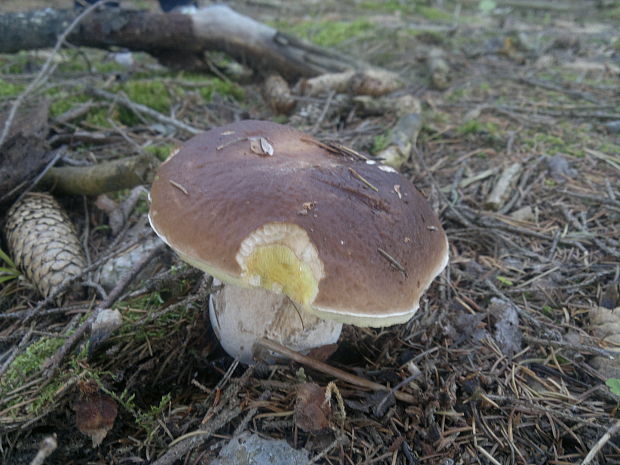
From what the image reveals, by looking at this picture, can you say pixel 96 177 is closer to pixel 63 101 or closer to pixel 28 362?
pixel 28 362

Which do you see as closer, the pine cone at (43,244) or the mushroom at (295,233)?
the mushroom at (295,233)

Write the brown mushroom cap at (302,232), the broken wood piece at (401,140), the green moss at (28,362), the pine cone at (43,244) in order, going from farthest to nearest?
1. the broken wood piece at (401,140)
2. the pine cone at (43,244)
3. the green moss at (28,362)
4. the brown mushroom cap at (302,232)

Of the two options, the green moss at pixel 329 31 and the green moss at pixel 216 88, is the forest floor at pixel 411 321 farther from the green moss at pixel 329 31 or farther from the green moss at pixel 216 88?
the green moss at pixel 329 31

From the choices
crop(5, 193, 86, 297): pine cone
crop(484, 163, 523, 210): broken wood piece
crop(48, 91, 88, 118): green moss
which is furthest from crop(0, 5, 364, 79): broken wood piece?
crop(5, 193, 86, 297): pine cone

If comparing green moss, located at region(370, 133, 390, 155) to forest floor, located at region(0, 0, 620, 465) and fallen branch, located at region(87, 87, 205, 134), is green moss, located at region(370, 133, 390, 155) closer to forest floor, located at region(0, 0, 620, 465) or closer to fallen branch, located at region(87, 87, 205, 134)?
forest floor, located at region(0, 0, 620, 465)

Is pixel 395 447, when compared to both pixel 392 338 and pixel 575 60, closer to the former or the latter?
pixel 392 338

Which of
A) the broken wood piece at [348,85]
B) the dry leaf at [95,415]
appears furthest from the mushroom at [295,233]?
the broken wood piece at [348,85]

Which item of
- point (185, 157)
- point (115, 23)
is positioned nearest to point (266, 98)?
point (115, 23)

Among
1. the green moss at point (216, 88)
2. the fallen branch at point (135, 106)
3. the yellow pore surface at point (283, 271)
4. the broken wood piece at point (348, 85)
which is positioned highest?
the yellow pore surface at point (283, 271)
